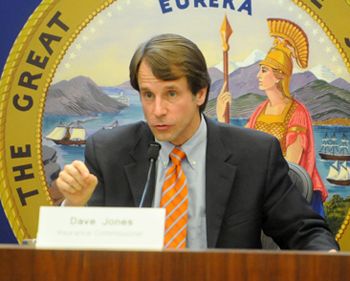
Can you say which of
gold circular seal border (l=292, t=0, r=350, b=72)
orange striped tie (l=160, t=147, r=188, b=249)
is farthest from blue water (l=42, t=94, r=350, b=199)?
orange striped tie (l=160, t=147, r=188, b=249)

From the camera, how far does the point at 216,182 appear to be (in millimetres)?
2410

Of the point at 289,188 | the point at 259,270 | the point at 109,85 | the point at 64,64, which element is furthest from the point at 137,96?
the point at 259,270

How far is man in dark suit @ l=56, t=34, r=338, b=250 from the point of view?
235 centimetres

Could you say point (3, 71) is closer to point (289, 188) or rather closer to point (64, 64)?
point (64, 64)

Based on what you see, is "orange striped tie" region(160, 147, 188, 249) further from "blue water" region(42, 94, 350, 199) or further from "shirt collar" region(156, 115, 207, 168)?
"blue water" region(42, 94, 350, 199)

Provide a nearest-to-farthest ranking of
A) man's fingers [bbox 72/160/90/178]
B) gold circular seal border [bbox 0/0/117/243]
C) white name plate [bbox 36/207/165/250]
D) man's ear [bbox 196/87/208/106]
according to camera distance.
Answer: white name plate [bbox 36/207/165/250] → man's fingers [bbox 72/160/90/178] → man's ear [bbox 196/87/208/106] → gold circular seal border [bbox 0/0/117/243]

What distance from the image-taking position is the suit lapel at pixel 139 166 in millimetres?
2402

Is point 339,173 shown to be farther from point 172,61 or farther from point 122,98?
point 172,61

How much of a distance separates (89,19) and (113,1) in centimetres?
16

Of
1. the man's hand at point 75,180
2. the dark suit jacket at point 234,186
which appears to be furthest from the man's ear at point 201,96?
the man's hand at point 75,180

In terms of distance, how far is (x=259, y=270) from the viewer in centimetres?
142

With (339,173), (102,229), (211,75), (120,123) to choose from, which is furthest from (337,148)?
(102,229)

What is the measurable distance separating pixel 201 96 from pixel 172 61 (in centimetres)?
24

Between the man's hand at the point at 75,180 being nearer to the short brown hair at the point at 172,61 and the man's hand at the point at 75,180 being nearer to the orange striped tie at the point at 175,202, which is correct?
the orange striped tie at the point at 175,202
